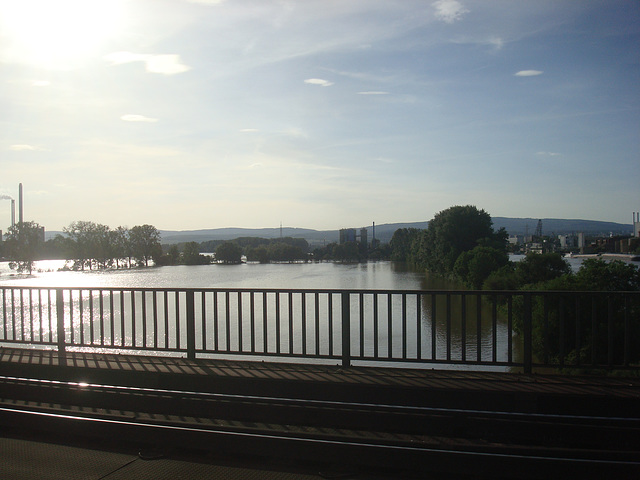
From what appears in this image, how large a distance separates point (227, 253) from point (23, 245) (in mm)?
31790

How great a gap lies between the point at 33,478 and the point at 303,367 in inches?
95.9

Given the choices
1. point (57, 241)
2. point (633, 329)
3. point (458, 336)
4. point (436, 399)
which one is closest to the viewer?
point (436, 399)

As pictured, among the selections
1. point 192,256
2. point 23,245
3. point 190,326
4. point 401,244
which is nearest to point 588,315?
point 190,326

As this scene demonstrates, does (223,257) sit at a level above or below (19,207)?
below

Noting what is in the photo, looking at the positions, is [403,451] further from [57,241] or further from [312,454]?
[57,241]

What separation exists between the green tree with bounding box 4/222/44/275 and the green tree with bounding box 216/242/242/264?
26.3 metres

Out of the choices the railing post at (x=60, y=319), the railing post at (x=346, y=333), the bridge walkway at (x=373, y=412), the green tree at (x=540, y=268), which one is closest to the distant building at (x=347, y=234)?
the green tree at (x=540, y=268)

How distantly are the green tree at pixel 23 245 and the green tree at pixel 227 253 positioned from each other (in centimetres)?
2626

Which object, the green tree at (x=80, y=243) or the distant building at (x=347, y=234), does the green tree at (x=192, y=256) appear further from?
the distant building at (x=347, y=234)

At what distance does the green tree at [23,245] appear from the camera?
32.5 meters

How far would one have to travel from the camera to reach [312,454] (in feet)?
10.7

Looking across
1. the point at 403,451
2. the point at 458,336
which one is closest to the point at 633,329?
the point at 458,336

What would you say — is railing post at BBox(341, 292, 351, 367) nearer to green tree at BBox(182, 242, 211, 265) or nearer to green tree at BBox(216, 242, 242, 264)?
green tree at BBox(182, 242, 211, 265)

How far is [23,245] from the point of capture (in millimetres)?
34344
